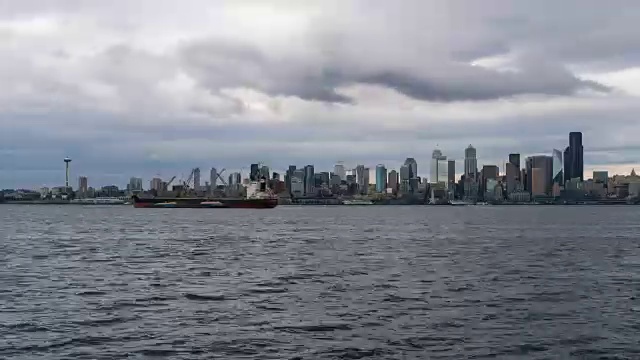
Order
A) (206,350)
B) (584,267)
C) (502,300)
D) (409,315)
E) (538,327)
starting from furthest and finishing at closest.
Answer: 1. (584,267)
2. (502,300)
3. (409,315)
4. (538,327)
5. (206,350)

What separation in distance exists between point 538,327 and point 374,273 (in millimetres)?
20896

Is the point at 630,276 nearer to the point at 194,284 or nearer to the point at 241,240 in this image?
the point at 194,284

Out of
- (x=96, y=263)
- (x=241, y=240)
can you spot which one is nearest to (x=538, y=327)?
(x=96, y=263)

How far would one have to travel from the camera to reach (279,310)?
112 ft

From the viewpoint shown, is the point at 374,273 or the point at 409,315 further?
the point at 374,273

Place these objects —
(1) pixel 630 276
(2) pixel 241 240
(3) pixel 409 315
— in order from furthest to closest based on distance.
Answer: (2) pixel 241 240
(1) pixel 630 276
(3) pixel 409 315

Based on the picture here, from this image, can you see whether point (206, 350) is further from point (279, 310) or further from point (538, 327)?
point (538, 327)

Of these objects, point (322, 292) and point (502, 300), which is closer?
point (502, 300)

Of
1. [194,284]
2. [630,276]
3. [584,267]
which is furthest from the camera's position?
[584,267]

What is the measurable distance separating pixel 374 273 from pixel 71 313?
22.7 meters

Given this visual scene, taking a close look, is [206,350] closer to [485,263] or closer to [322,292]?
[322,292]

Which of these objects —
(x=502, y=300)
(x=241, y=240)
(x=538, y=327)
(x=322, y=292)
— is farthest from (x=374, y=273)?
(x=241, y=240)

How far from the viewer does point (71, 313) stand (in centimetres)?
3316

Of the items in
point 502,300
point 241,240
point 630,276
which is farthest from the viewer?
point 241,240
